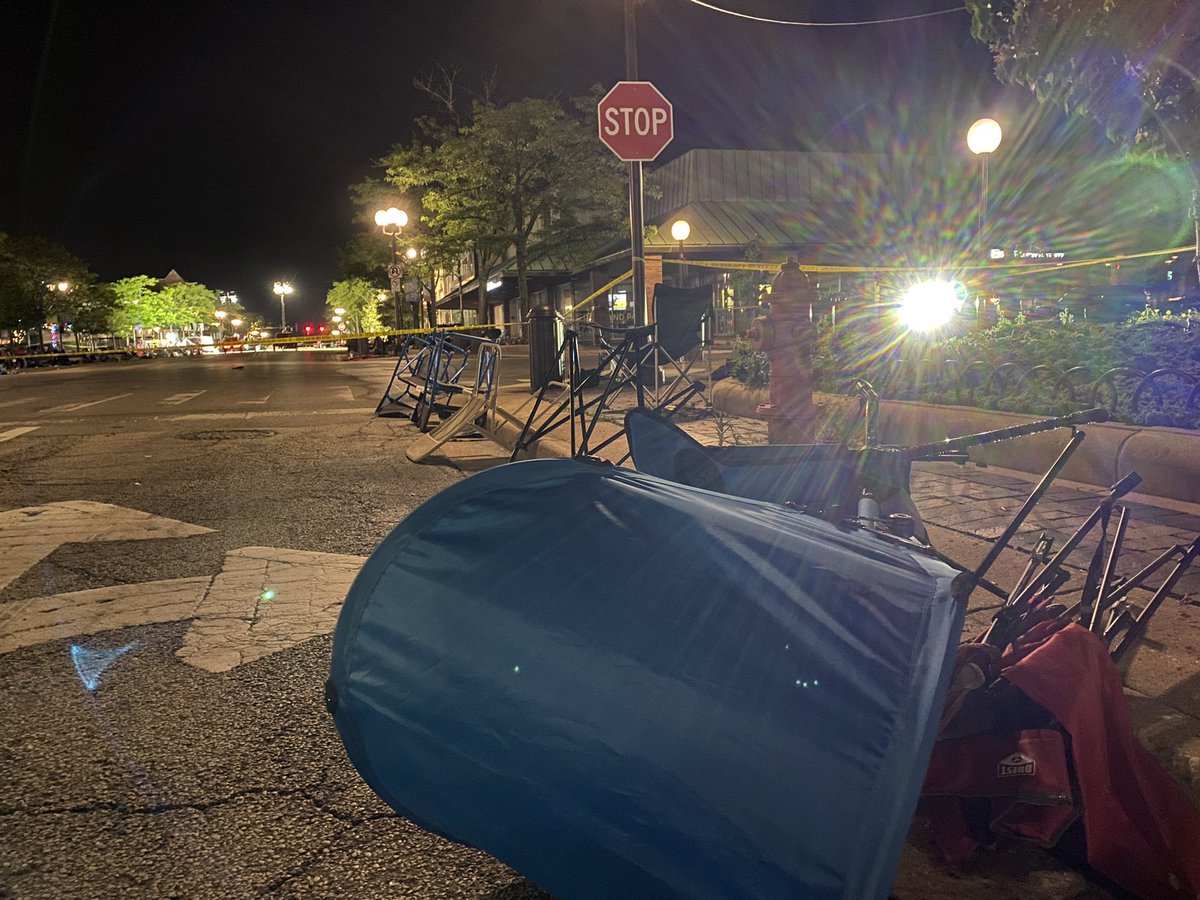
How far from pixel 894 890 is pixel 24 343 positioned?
90.5 metres

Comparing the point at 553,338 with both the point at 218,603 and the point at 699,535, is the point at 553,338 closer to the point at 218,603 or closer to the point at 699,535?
the point at 218,603

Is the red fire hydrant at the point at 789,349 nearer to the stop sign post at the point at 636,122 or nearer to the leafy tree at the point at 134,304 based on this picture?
the stop sign post at the point at 636,122

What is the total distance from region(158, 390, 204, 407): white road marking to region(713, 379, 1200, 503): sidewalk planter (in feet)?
40.1

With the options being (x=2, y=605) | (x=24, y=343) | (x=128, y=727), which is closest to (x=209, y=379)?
(x=2, y=605)

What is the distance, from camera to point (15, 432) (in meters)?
11.2

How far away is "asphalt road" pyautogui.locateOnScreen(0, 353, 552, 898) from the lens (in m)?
2.17

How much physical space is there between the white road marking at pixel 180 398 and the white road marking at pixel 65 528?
9256 millimetres

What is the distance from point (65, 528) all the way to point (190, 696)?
334cm

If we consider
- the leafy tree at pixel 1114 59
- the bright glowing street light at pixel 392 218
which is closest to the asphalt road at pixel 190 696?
the leafy tree at pixel 1114 59

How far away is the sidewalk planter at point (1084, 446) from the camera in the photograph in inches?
209

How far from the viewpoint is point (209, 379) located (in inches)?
898

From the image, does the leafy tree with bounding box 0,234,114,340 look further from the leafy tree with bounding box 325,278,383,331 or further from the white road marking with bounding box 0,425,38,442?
the white road marking with bounding box 0,425,38,442

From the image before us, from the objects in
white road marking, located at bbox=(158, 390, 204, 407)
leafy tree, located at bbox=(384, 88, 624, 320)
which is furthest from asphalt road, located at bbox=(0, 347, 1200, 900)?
leafy tree, located at bbox=(384, 88, 624, 320)

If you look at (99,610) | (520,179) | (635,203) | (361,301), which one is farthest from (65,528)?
(361,301)
